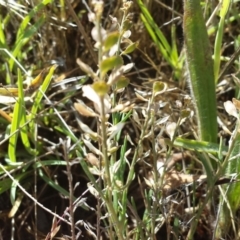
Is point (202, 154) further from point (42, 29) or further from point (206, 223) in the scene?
point (42, 29)

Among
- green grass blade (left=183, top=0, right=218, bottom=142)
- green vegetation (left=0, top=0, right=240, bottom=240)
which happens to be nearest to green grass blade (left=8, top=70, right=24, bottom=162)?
green vegetation (left=0, top=0, right=240, bottom=240)

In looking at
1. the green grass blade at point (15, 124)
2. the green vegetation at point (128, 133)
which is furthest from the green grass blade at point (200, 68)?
the green grass blade at point (15, 124)

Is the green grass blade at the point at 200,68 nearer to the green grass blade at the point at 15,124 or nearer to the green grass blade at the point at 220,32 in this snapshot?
the green grass blade at the point at 220,32

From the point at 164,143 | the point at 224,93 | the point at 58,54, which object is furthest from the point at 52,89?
the point at 164,143

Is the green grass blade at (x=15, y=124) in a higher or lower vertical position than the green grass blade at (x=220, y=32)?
lower

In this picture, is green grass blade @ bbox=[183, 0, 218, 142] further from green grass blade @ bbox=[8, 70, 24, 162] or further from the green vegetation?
green grass blade @ bbox=[8, 70, 24, 162]

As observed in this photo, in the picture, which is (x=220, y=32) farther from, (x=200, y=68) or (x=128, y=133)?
(x=128, y=133)

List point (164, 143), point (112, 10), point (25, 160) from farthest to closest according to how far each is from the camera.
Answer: point (112, 10) < point (25, 160) < point (164, 143)

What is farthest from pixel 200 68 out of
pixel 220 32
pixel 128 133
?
pixel 128 133
